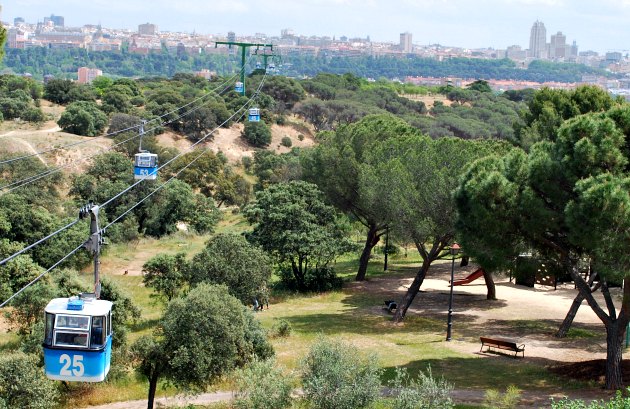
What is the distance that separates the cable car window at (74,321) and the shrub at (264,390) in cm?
487

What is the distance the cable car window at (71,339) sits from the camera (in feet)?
52.0

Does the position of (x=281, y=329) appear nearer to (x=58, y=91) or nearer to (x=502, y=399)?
(x=502, y=399)

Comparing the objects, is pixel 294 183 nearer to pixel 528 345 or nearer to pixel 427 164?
pixel 427 164

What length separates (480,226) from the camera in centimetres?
2442

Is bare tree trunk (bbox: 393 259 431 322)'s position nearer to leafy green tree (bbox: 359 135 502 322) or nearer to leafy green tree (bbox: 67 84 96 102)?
leafy green tree (bbox: 359 135 502 322)

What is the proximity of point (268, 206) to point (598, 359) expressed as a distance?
1802 centimetres

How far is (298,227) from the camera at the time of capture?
39.0m

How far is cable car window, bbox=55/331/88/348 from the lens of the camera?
1586 centimetres

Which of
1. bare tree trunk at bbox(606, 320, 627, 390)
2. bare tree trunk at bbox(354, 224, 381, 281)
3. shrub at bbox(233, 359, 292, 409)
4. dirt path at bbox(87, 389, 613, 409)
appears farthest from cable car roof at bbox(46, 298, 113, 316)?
bare tree trunk at bbox(354, 224, 381, 281)

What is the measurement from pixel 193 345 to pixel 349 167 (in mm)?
Answer: 19995

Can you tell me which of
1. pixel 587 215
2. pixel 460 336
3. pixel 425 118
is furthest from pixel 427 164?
pixel 425 118

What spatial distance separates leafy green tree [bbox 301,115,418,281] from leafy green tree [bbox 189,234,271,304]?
8322 millimetres

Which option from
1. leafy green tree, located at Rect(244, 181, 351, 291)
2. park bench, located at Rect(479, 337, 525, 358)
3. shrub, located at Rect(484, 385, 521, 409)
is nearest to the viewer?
shrub, located at Rect(484, 385, 521, 409)

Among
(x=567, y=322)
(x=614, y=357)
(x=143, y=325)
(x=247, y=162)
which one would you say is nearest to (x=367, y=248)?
(x=143, y=325)
